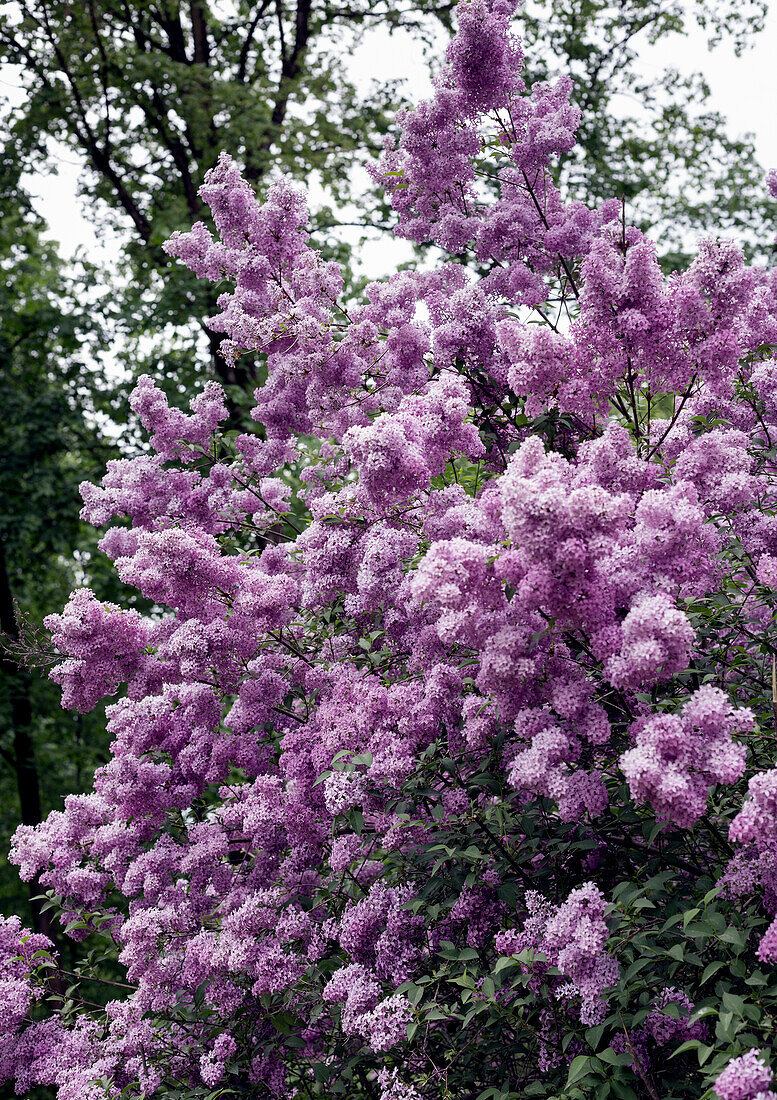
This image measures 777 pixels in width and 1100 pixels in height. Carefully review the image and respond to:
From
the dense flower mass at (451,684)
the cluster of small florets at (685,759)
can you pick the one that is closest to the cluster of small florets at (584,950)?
the dense flower mass at (451,684)

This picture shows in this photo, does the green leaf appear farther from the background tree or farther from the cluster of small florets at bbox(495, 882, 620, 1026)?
the background tree

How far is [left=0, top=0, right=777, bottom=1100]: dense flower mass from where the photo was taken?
2.86 m

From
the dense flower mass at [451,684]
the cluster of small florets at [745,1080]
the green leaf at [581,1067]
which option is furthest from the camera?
the dense flower mass at [451,684]

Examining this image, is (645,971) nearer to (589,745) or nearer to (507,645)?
(589,745)

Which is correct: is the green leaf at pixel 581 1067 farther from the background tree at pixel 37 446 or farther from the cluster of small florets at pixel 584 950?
the background tree at pixel 37 446

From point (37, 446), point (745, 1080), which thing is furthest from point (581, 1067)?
point (37, 446)

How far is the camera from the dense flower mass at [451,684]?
286 cm

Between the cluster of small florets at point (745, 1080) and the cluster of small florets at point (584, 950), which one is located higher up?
the cluster of small florets at point (584, 950)

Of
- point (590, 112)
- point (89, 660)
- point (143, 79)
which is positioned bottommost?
point (89, 660)

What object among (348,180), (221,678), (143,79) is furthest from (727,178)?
(221,678)

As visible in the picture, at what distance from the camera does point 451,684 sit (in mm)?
3525

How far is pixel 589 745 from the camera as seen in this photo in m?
3.29

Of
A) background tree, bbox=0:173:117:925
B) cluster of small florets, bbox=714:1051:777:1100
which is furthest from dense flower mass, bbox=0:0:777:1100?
background tree, bbox=0:173:117:925

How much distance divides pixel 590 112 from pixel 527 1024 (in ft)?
46.9
